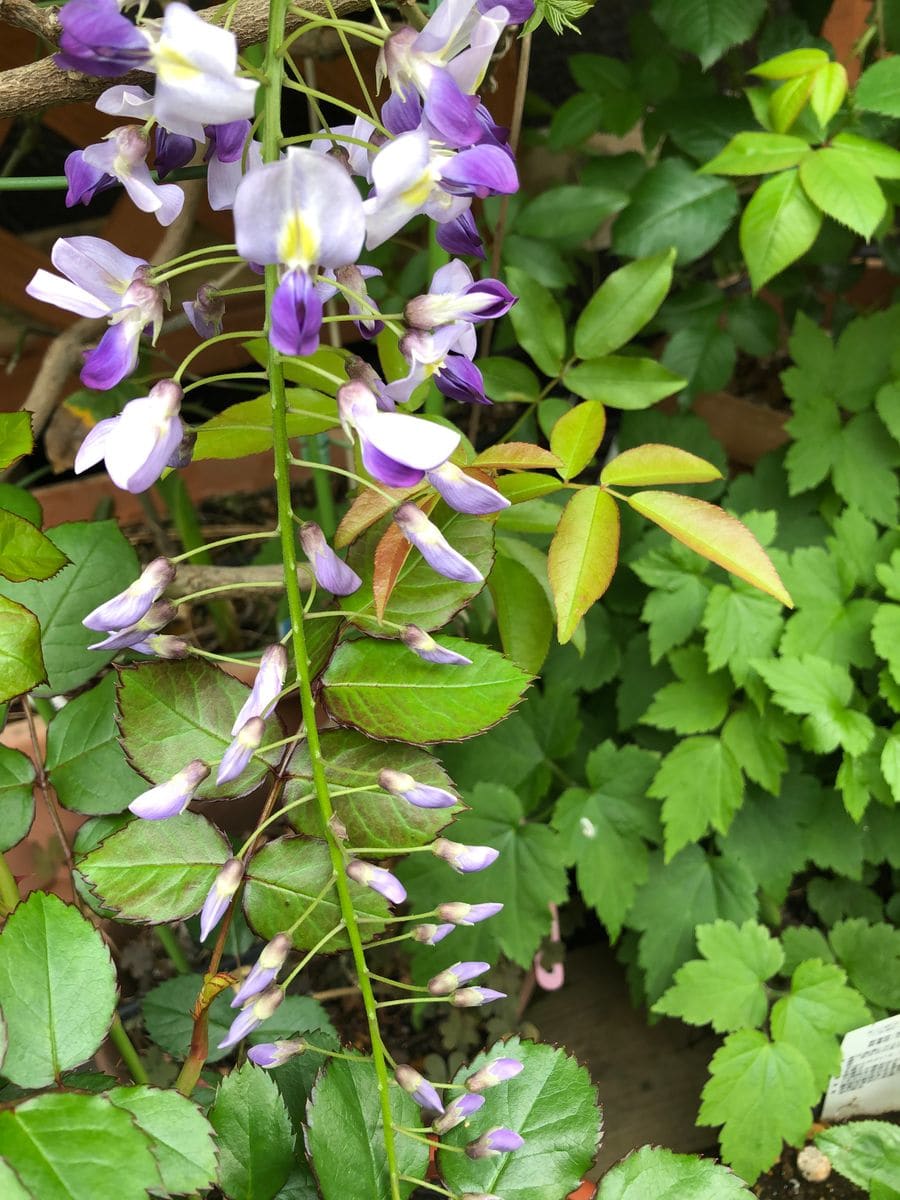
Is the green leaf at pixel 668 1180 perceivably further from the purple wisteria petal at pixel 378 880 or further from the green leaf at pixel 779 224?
the green leaf at pixel 779 224

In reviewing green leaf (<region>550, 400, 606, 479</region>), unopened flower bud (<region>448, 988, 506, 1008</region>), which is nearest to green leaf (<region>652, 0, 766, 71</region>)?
green leaf (<region>550, 400, 606, 479</region>)

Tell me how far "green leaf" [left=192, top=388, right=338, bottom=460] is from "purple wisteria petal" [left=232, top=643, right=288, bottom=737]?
0.56 feet

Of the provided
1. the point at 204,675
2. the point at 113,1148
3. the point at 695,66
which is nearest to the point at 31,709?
the point at 204,675

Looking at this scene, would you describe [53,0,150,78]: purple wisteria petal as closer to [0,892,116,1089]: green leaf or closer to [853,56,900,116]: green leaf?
[0,892,116,1089]: green leaf

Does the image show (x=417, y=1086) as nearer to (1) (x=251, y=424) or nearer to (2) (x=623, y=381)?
(1) (x=251, y=424)

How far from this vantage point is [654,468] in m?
0.72

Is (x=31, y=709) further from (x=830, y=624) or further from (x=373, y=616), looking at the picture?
(x=830, y=624)

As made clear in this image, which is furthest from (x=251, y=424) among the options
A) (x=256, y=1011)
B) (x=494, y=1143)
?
(x=494, y=1143)

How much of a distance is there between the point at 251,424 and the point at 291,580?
180 millimetres

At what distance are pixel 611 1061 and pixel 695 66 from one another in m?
1.34

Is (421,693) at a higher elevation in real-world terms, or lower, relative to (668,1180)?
higher

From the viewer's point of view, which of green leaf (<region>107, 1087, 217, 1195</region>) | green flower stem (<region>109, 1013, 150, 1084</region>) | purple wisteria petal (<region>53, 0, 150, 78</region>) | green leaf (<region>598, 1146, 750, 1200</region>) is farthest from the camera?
green flower stem (<region>109, 1013, 150, 1084</region>)

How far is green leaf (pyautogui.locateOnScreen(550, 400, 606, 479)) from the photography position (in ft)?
2.46

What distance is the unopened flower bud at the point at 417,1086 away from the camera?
1.76 ft
